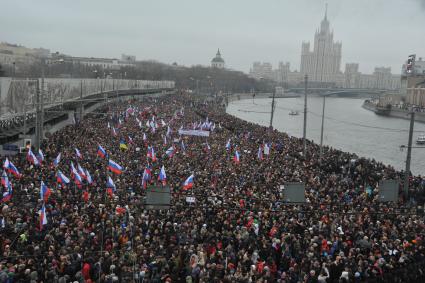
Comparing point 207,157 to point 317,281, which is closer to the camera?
point 317,281

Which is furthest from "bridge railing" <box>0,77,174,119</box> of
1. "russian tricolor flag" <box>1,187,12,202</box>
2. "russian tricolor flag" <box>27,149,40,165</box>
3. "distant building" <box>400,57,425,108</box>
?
"distant building" <box>400,57,425,108</box>

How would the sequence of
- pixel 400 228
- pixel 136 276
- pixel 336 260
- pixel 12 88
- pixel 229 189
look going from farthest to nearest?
1. pixel 12 88
2. pixel 229 189
3. pixel 400 228
4. pixel 336 260
5. pixel 136 276

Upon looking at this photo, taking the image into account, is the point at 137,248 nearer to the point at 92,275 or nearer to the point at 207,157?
the point at 92,275

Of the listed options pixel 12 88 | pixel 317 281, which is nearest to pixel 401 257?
pixel 317 281

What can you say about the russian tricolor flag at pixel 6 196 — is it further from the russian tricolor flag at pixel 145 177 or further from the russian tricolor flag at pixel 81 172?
the russian tricolor flag at pixel 145 177

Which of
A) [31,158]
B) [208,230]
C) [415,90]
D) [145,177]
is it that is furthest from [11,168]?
[415,90]

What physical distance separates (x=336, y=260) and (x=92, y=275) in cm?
429

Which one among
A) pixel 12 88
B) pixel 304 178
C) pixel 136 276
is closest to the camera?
pixel 136 276

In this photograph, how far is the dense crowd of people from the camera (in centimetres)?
850

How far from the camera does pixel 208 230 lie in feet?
34.6

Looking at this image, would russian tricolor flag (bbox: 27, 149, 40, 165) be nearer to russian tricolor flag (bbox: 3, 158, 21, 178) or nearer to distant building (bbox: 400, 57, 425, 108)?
russian tricolor flag (bbox: 3, 158, 21, 178)

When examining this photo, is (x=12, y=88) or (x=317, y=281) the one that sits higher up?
(x=12, y=88)

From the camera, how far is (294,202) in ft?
37.7

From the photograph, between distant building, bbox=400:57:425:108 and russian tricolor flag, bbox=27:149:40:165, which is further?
distant building, bbox=400:57:425:108
